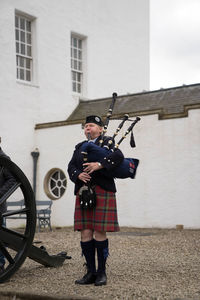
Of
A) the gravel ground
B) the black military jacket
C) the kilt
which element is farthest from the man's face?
→ the gravel ground

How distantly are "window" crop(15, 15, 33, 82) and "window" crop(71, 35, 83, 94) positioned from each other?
183 cm

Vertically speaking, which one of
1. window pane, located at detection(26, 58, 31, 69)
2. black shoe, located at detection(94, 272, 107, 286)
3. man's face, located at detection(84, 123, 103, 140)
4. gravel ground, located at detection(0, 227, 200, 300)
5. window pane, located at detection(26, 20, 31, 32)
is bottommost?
gravel ground, located at detection(0, 227, 200, 300)

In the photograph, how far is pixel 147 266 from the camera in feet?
20.2

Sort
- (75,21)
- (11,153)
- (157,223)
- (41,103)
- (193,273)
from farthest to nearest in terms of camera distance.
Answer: (75,21), (41,103), (11,153), (157,223), (193,273)

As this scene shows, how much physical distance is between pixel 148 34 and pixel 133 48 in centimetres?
119

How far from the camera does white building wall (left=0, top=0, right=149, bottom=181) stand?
1334cm

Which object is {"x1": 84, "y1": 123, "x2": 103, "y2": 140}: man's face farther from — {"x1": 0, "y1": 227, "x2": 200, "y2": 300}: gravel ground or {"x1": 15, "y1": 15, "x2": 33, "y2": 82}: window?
{"x1": 15, "y1": 15, "x2": 33, "y2": 82}: window

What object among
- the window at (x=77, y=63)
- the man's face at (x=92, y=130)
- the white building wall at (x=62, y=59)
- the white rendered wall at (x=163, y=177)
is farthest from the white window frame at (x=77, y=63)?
the man's face at (x=92, y=130)

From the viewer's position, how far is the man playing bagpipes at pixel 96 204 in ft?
15.9

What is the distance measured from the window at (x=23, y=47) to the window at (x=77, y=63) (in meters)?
1.83

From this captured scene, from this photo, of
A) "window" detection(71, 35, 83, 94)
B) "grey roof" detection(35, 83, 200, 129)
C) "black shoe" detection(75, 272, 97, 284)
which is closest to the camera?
"black shoe" detection(75, 272, 97, 284)

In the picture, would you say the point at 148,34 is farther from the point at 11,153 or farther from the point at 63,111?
the point at 11,153

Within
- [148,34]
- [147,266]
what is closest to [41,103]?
[148,34]

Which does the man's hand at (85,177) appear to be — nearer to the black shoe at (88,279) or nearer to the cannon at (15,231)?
the cannon at (15,231)
